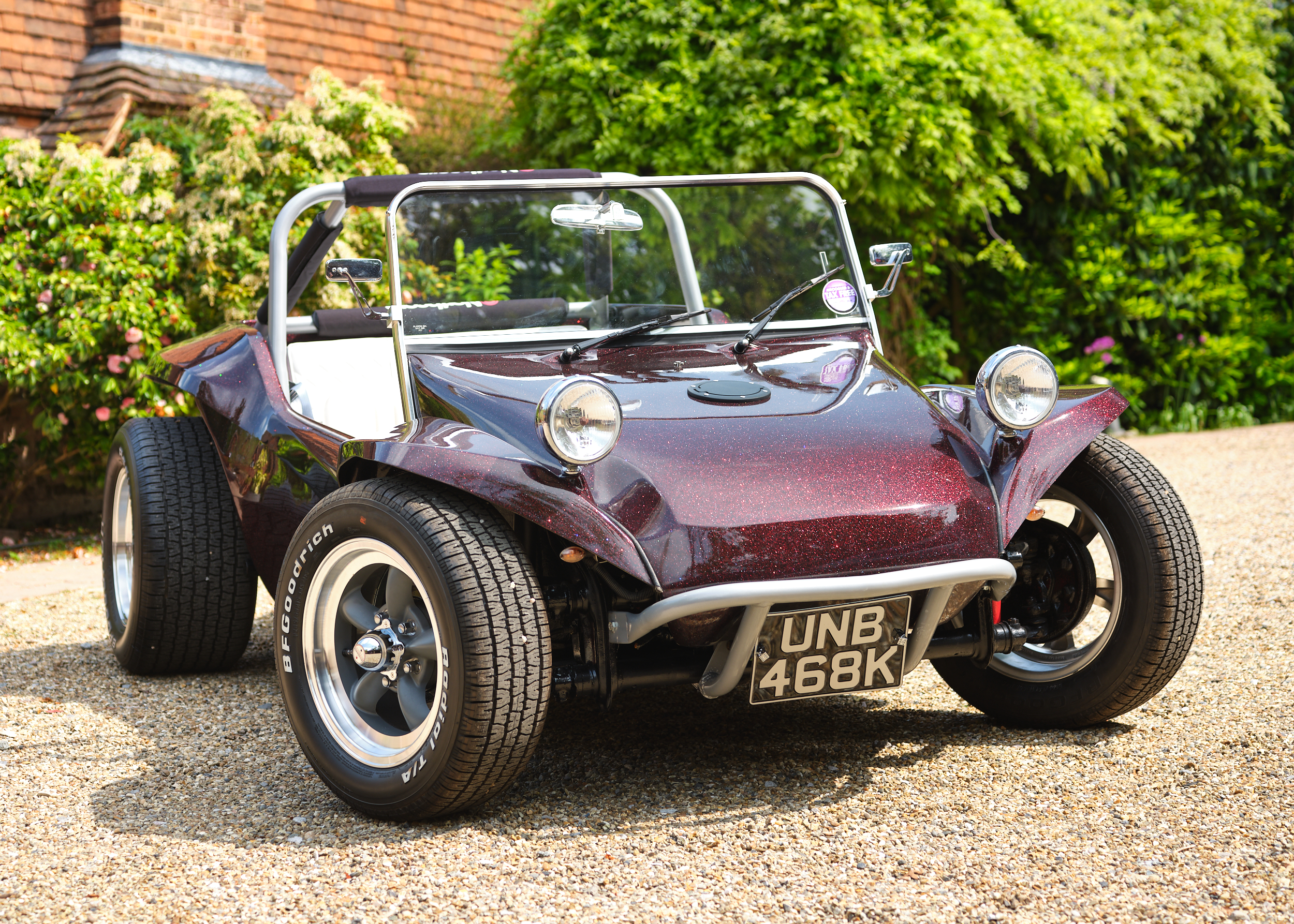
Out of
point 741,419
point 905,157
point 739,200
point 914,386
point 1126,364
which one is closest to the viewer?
point 741,419

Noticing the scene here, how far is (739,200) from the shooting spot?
4051 millimetres

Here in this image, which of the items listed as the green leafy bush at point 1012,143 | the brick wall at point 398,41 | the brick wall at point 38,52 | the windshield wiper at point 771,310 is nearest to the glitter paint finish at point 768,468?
the windshield wiper at point 771,310

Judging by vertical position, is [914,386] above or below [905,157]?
below

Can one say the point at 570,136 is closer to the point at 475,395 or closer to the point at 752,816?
the point at 475,395

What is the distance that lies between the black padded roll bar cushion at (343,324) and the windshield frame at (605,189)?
2.73ft

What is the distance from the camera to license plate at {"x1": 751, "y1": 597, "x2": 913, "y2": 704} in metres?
2.83

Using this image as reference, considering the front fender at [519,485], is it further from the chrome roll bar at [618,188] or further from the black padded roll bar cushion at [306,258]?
the black padded roll bar cushion at [306,258]

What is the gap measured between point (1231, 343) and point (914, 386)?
8.57m

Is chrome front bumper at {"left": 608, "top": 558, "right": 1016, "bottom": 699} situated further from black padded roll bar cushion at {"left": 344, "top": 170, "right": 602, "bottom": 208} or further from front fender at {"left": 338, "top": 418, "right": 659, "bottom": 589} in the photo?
black padded roll bar cushion at {"left": 344, "top": 170, "right": 602, "bottom": 208}

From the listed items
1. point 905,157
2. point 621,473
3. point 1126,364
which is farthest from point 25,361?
point 1126,364

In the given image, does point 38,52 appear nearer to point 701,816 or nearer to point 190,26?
point 190,26

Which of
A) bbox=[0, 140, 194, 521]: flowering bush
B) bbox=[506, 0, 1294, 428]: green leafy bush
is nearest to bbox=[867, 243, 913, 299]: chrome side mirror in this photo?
bbox=[0, 140, 194, 521]: flowering bush

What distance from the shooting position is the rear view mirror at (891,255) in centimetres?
387

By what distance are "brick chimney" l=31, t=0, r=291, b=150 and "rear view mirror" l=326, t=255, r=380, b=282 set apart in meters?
4.79
